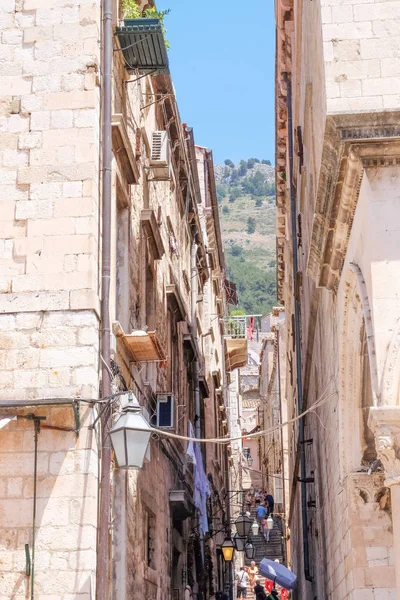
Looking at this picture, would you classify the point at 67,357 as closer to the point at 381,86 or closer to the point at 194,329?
the point at 381,86

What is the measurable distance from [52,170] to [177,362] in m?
9.08

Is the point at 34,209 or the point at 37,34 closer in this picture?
the point at 34,209

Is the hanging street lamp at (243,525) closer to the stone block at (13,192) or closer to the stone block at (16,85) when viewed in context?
the stone block at (13,192)

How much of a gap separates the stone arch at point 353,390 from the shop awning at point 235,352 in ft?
84.4

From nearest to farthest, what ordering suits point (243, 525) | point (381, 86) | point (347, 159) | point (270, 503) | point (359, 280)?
point (347, 159) → point (359, 280) → point (381, 86) → point (243, 525) → point (270, 503)

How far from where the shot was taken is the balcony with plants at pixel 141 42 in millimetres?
12555

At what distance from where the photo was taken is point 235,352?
38.2 m

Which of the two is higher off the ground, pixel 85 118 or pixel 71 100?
pixel 71 100

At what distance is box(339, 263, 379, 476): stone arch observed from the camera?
10.5m

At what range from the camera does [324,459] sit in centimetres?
1500

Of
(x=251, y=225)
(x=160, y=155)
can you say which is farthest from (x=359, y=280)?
(x=251, y=225)

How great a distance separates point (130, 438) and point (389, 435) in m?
2.43

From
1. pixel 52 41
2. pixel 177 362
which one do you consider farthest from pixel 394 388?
pixel 177 362

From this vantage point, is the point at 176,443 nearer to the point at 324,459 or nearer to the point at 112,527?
the point at 324,459
